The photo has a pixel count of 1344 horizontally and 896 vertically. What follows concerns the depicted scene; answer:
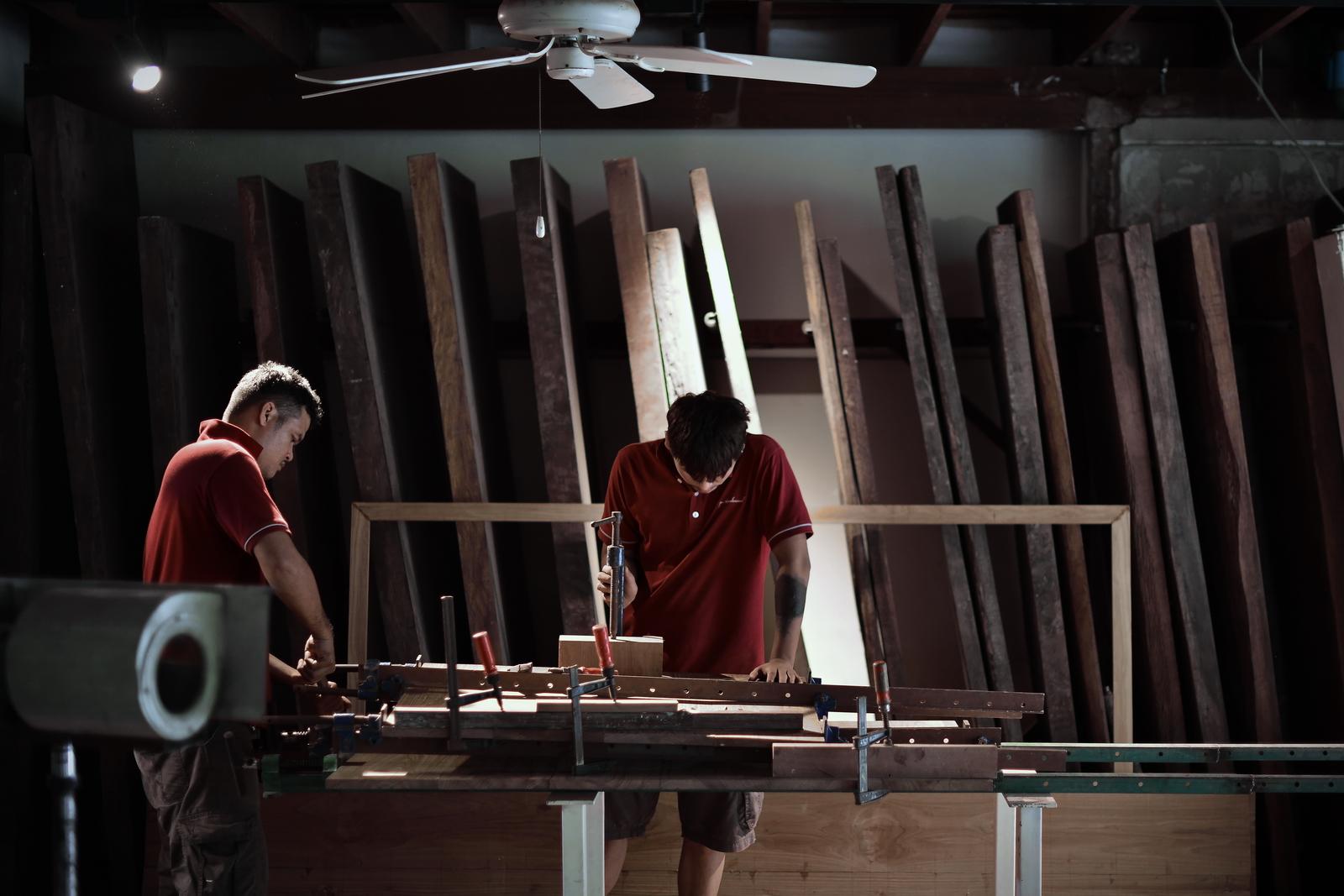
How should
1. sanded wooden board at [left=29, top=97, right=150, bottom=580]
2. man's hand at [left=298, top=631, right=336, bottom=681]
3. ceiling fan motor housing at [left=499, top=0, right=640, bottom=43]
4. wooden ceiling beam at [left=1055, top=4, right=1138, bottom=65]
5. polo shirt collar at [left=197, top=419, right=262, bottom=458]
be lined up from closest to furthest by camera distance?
ceiling fan motor housing at [left=499, top=0, right=640, bottom=43]
man's hand at [left=298, top=631, right=336, bottom=681]
polo shirt collar at [left=197, top=419, right=262, bottom=458]
sanded wooden board at [left=29, top=97, right=150, bottom=580]
wooden ceiling beam at [left=1055, top=4, right=1138, bottom=65]

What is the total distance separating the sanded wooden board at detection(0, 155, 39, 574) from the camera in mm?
3553

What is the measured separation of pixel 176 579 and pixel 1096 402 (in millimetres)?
2826

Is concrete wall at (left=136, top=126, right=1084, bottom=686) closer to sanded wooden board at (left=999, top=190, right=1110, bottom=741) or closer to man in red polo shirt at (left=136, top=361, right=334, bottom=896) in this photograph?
sanded wooden board at (left=999, top=190, right=1110, bottom=741)

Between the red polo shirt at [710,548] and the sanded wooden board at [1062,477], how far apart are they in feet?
3.65

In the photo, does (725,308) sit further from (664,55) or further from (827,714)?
(827,714)

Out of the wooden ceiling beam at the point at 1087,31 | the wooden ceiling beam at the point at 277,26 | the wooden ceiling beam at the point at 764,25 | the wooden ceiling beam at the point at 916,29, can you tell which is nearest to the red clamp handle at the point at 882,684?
the wooden ceiling beam at the point at 764,25

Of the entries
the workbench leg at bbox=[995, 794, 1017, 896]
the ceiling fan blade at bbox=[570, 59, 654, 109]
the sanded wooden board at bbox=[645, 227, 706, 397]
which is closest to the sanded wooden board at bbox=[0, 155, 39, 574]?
the sanded wooden board at bbox=[645, 227, 706, 397]

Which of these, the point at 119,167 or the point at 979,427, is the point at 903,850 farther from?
the point at 119,167

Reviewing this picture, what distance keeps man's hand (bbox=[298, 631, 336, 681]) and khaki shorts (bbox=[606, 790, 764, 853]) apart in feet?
2.32

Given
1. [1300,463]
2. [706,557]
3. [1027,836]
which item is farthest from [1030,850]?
[1300,463]

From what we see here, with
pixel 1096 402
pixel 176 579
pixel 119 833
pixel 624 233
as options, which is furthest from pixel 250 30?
pixel 1096 402

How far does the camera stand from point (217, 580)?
8.53ft

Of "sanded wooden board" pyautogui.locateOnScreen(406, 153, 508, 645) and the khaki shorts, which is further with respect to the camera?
"sanded wooden board" pyautogui.locateOnScreen(406, 153, 508, 645)

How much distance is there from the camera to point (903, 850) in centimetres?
347
